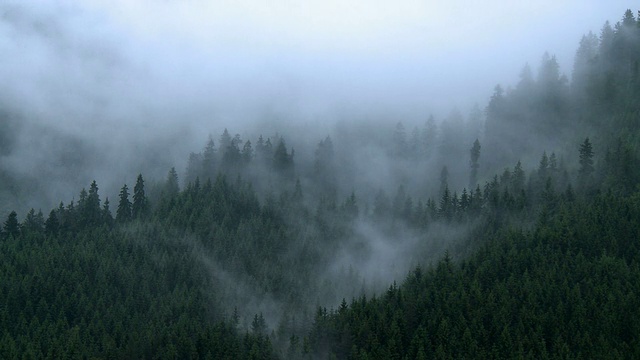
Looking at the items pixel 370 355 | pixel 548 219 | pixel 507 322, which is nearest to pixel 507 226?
pixel 548 219

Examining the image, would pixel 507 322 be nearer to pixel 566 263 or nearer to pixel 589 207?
pixel 566 263

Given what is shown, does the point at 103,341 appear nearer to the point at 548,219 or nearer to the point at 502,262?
the point at 502,262

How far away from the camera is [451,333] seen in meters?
157

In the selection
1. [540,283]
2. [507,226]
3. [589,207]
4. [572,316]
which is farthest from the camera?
[507,226]

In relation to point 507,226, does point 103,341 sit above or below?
below

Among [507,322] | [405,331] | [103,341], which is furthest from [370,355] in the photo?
[103,341]

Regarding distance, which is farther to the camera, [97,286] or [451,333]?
[97,286]

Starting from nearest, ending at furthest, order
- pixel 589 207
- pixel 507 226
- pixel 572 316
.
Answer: pixel 572 316 < pixel 589 207 < pixel 507 226

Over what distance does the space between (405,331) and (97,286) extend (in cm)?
7606

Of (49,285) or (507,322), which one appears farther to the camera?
(49,285)

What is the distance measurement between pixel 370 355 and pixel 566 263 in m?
43.7

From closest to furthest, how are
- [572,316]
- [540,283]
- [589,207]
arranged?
[572,316] < [540,283] < [589,207]

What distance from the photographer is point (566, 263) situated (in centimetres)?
16900

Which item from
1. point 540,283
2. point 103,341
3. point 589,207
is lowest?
point 103,341
